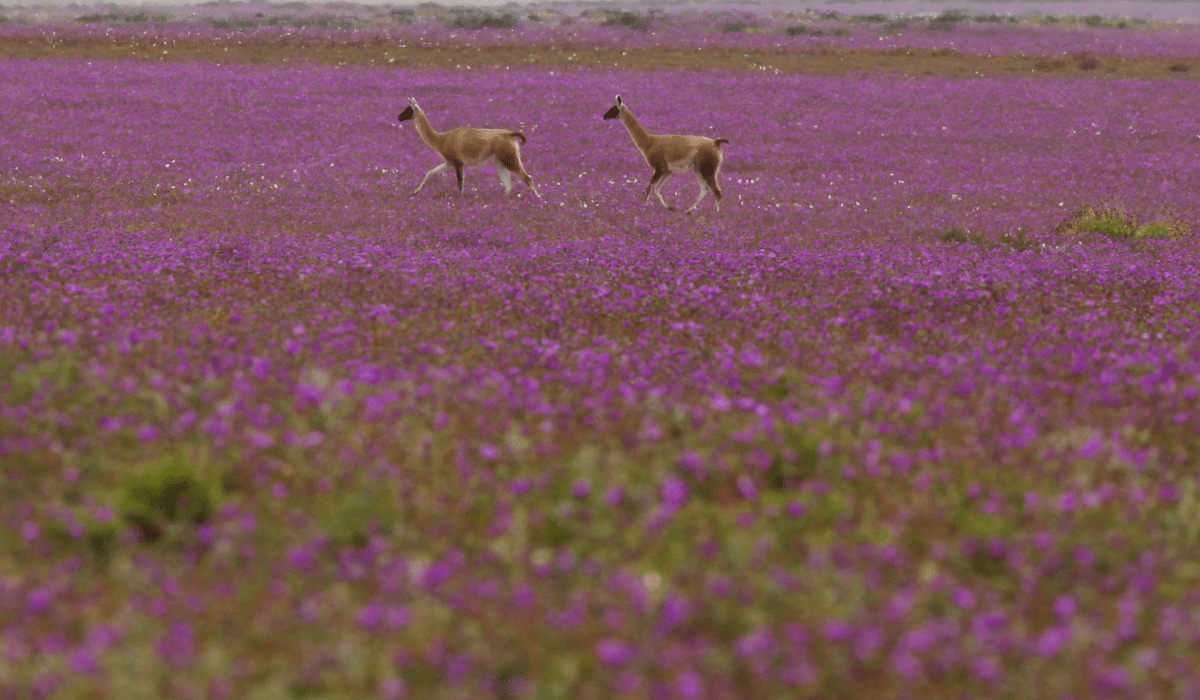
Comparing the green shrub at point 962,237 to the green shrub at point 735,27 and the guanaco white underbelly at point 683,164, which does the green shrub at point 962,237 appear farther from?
the green shrub at point 735,27

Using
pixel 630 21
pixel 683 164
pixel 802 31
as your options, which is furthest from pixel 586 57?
pixel 683 164

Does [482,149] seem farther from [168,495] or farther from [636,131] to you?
[168,495]

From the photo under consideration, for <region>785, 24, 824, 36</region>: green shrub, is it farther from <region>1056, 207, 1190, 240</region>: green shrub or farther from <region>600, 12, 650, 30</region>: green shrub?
<region>1056, 207, 1190, 240</region>: green shrub

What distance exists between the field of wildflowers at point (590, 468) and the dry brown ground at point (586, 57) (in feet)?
105

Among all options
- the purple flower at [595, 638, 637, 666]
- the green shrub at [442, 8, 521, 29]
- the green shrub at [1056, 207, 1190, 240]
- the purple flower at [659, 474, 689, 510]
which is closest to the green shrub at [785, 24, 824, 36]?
the green shrub at [442, 8, 521, 29]

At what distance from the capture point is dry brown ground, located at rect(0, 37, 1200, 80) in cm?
4475

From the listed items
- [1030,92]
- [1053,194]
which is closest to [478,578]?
[1053,194]

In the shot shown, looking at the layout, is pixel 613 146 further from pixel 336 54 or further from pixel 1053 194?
pixel 336 54

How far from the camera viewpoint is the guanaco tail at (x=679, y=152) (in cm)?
1789

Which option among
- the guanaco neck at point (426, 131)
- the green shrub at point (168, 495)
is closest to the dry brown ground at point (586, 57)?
the guanaco neck at point (426, 131)

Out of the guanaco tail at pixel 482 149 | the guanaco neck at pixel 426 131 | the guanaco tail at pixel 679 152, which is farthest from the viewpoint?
the guanaco neck at pixel 426 131

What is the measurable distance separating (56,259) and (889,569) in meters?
9.49

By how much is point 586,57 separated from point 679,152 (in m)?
31.5

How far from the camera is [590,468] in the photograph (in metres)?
5.50
